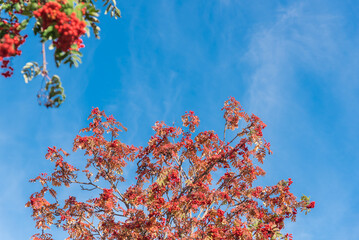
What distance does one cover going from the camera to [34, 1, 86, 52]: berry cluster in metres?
4.72

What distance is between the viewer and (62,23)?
15.7 feet

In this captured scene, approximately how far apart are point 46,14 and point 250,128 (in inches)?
394

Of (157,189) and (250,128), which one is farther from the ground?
(250,128)

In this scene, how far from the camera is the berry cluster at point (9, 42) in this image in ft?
16.8

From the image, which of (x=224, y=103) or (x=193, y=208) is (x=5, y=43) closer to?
(x=193, y=208)

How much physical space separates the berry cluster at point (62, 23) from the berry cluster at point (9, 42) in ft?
1.95

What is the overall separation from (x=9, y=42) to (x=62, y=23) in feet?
3.19

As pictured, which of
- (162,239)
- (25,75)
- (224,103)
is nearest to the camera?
(25,75)

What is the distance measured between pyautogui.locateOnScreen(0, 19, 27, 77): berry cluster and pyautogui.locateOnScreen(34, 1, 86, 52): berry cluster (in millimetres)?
594

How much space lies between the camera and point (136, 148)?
1388 cm

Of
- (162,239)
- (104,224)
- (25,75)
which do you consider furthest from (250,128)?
Answer: (25,75)

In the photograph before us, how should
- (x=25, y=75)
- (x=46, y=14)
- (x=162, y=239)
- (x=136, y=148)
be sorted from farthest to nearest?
(x=136, y=148) < (x=162, y=239) < (x=25, y=75) < (x=46, y=14)

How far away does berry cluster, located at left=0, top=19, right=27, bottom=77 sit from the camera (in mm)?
5128

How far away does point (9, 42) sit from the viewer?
5141 millimetres
